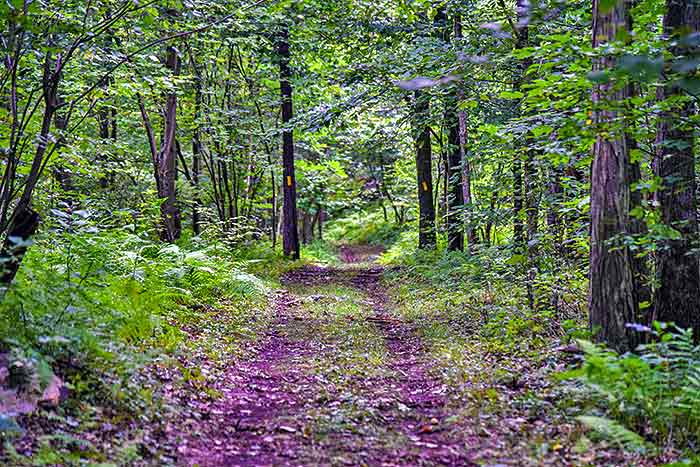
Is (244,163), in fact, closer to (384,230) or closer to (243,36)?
(243,36)

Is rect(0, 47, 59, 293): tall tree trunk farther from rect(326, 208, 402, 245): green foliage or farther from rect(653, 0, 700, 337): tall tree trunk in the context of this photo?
rect(326, 208, 402, 245): green foliage

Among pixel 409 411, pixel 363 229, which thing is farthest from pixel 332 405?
pixel 363 229

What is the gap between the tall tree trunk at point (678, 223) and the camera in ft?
17.5

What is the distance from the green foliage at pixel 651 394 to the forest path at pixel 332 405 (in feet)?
3.73

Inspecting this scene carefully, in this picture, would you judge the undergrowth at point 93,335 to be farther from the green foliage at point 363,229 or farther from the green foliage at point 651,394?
the green foliage at point 363,229

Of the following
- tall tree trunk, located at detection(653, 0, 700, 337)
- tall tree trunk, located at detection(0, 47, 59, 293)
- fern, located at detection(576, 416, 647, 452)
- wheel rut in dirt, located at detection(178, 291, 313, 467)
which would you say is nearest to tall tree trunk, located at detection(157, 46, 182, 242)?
wheel rut in dirt, located at detection(178, 291, 313, 467)

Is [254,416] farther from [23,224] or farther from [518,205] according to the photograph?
[518,205]

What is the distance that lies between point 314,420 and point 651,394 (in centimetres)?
280

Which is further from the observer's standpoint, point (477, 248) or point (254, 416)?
point (477, 248)

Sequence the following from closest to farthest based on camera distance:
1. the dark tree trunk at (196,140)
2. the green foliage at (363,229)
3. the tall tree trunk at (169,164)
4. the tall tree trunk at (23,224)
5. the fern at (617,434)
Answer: the fern at (617,434) < the tall tree trunk at (23,224) < the tall tree trunk at (169,164) < the dark tree trunk at (196,140) < the green foliage at (363,229)

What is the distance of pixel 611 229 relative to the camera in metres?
5.57

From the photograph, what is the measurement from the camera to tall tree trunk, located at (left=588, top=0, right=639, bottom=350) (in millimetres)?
5484

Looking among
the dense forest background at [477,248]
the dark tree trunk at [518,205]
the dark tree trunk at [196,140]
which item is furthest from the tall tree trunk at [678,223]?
the dark tree trunk at [196,140]

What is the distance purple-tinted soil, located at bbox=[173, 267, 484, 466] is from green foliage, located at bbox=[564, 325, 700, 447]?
3.72 feet
